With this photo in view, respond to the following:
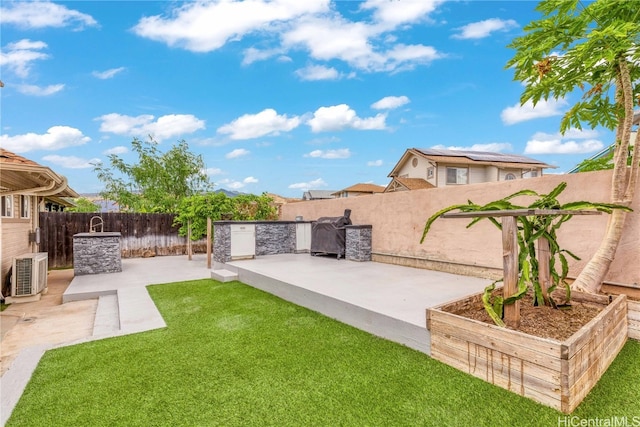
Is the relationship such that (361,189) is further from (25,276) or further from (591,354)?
(591,354)

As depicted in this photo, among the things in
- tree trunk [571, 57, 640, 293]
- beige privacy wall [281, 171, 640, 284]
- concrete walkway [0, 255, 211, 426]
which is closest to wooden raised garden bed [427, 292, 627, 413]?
tree trunk [571, 57, 640, 293]

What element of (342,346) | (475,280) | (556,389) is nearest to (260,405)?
(342,346)

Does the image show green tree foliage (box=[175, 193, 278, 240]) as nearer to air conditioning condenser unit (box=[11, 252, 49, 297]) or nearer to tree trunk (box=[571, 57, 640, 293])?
air conditioning condenser unit (box=[11, 252, 49, 297])

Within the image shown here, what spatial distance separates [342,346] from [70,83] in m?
13.9

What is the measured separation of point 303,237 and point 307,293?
16.8 feet

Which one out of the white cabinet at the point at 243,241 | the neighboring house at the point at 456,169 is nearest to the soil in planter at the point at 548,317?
the white cabinet at the point at 243,241

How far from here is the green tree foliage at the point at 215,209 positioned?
396 inches

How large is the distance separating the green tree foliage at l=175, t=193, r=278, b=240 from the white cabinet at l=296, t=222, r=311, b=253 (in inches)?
96.9

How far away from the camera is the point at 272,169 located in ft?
64.4

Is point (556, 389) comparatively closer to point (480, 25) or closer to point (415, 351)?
point (415, 351)

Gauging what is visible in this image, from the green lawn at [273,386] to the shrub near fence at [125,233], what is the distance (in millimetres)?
8206

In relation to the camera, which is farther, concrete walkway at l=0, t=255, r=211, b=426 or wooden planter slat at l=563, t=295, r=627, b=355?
concrete walkway at l=0, t=255, r=211, b=426

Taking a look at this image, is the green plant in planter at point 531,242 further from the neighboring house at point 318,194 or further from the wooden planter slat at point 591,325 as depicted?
the neighboring house at point 318,194

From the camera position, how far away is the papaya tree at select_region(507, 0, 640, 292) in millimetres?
3402
